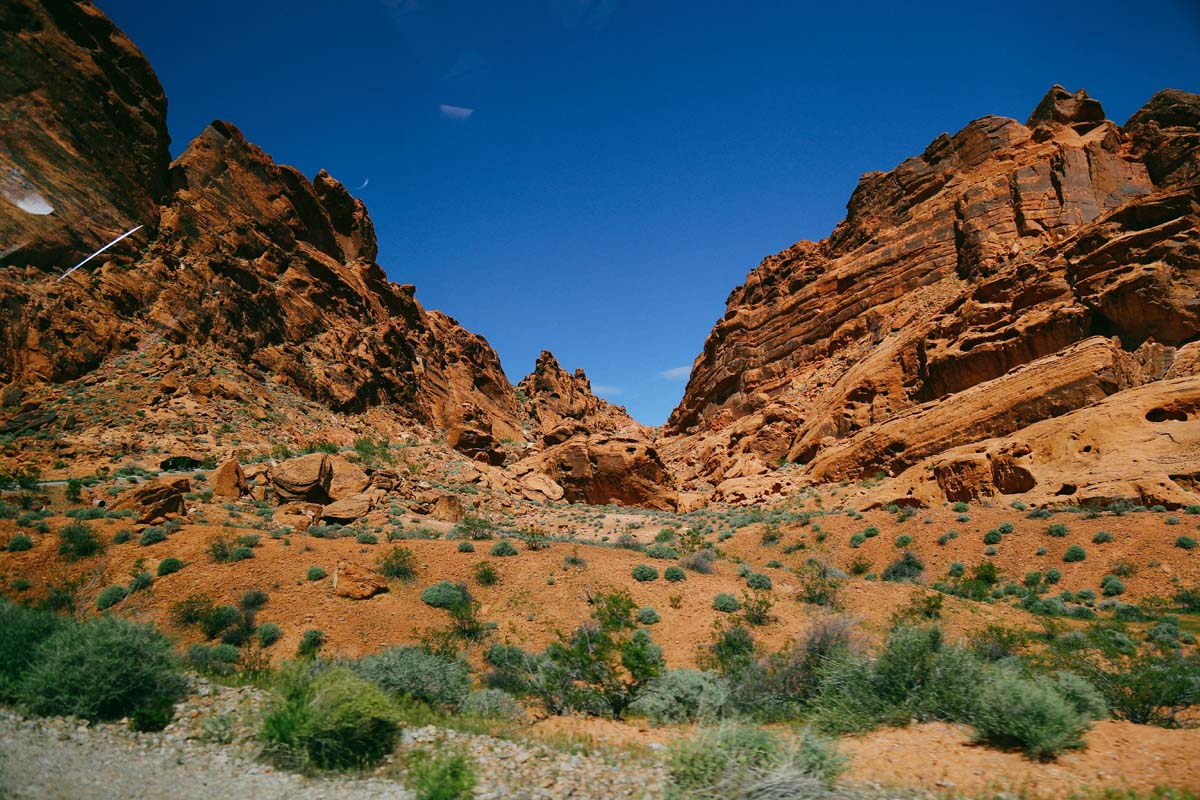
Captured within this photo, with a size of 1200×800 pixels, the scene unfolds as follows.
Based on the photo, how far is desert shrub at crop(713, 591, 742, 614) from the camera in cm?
1283

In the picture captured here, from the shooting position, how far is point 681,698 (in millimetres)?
8297

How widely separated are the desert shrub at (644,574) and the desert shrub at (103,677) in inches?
391

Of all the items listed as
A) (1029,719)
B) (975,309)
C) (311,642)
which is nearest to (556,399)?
(975,309)

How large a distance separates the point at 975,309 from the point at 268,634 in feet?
117

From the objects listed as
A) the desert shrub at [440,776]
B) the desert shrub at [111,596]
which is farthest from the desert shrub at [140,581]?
the desert shrub at [440,776]

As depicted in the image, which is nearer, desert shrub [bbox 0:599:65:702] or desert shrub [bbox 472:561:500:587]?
desert shrub [bbox 0:599:65:702]

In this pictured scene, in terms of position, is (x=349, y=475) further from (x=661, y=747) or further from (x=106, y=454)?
(x=661, y=747)

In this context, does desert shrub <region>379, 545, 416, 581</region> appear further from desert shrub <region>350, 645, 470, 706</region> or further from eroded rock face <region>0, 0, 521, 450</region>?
eroded rock face <region>0, 0, 521, 450</region>

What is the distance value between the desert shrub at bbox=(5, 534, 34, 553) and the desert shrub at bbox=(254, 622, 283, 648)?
255 inches

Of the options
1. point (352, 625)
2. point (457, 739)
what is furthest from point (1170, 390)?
point (352, 625)

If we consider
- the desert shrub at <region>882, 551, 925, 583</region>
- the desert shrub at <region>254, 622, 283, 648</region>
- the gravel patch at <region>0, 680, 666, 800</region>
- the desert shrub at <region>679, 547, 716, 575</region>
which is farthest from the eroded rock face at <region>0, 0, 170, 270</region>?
the desert shrub at <region>882, 551, 925, 583</region>

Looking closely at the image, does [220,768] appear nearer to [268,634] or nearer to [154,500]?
[268,634]

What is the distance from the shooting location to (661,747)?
667 cm

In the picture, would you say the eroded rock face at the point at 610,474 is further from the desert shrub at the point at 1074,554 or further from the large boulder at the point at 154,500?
→ the desert shrub at the point at 1074,554
